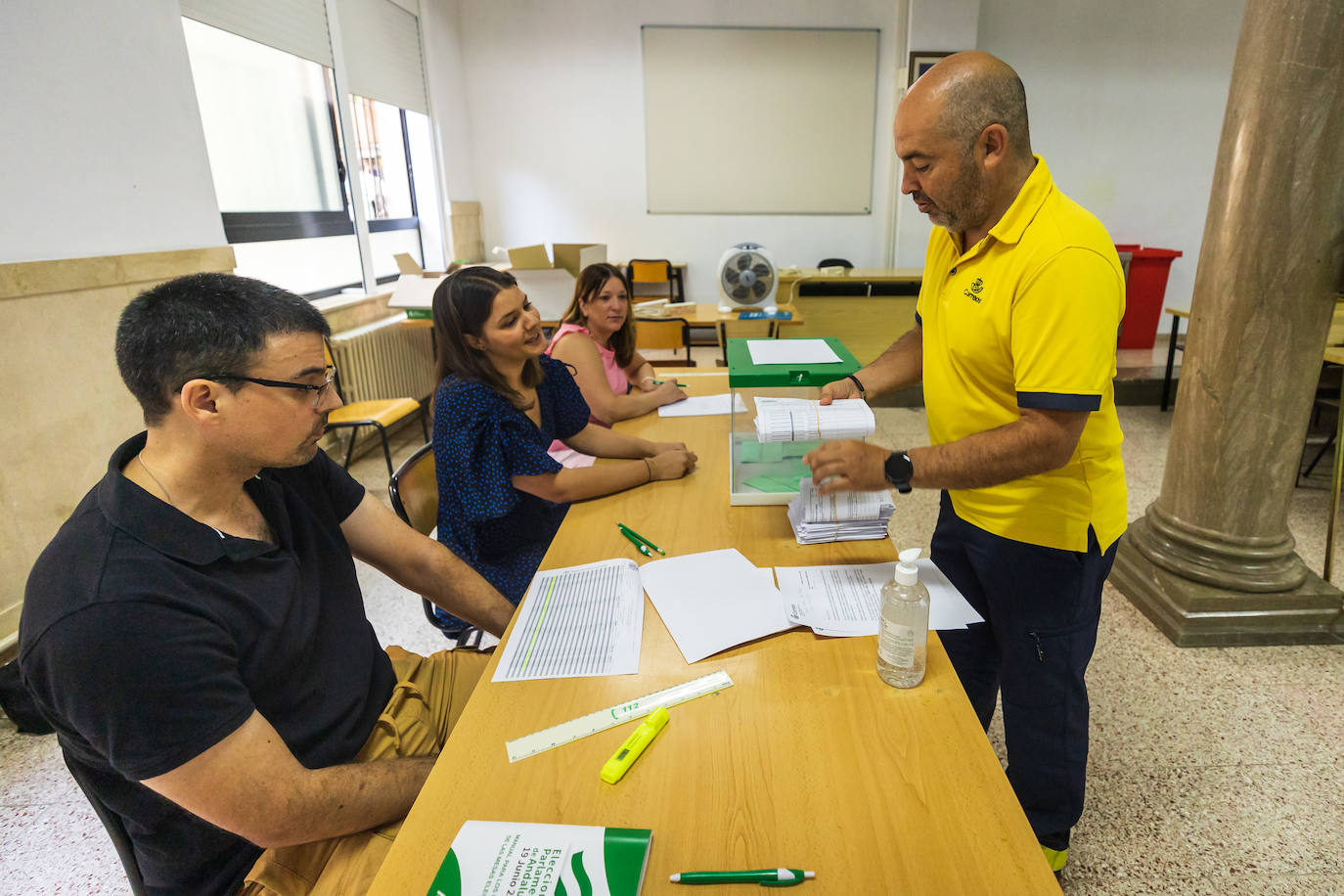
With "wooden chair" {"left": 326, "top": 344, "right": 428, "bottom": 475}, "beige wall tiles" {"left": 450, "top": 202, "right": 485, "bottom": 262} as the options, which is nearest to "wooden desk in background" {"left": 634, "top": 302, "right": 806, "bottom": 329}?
"wooden chair" {"left": 326, "top": 344, "right": 428, "bottom": 475}

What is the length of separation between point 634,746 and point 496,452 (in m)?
0.91

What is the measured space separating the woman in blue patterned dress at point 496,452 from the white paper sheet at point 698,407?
1.71 ft

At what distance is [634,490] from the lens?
183cm

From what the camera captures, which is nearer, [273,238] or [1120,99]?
[273,238]

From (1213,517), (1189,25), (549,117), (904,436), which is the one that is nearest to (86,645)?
(1213,517)

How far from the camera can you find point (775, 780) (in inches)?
35.0

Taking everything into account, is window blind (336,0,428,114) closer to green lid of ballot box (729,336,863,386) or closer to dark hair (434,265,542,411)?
dark hair (434,265,542,411)

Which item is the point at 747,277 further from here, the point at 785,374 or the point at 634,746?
the point at 634,746

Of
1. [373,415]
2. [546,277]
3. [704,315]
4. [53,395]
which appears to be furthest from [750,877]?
[704,315]

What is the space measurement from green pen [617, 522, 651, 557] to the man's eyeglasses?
0.68m

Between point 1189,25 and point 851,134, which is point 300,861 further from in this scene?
point 1189,25

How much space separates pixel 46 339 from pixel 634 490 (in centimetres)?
221

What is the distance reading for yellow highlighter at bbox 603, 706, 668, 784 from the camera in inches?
35.4

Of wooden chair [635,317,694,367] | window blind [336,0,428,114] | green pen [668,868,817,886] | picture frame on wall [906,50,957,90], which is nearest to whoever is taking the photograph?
green pen [668,868,817,886]
